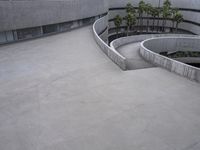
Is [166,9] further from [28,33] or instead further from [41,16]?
[28,33]

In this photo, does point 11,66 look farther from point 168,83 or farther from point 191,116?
point 191,116

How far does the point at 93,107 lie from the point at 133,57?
10.7 meters

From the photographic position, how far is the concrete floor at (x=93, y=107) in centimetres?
670

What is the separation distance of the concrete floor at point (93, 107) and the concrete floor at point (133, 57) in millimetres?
1829

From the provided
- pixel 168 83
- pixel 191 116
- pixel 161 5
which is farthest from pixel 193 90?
pixel 161 5

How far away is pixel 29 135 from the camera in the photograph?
6.95 metres

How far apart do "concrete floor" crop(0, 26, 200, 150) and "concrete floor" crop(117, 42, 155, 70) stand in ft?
6.00

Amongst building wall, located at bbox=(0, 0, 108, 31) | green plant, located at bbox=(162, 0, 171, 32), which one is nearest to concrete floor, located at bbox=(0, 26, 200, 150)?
building wall, located at bbox=(0, 0, 108, 31)

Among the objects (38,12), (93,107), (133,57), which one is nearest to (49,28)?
(38,12)

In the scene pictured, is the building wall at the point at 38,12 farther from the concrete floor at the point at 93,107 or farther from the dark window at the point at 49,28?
the concrete floor at the point at 93,107

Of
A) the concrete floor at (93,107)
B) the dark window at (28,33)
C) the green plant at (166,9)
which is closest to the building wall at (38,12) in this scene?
the dark window at (28,33)

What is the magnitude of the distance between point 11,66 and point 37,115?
7020 mm

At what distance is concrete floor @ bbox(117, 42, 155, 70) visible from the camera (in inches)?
596

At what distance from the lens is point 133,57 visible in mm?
18219
